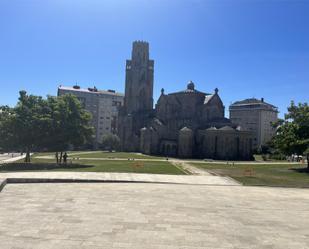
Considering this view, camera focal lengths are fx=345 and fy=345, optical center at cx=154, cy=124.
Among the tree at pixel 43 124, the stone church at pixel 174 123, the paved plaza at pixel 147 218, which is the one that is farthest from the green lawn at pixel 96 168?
the stone church at pixel 174 123

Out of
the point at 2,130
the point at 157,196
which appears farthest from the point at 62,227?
the point at 2,130

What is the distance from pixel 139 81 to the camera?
340 feet

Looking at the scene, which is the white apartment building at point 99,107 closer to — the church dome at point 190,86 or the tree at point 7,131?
the church dome at point 190,86

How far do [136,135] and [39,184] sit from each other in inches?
2872

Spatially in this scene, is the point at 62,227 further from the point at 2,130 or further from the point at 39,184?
the point at 2,130

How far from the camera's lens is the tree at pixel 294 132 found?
39.1 m

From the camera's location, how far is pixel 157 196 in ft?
57.2

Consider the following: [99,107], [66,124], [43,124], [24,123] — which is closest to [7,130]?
[24,123]

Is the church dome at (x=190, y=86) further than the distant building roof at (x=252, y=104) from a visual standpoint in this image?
No

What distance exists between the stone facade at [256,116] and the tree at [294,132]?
93.9 m

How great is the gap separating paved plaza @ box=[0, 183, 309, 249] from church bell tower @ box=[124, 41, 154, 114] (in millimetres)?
83912

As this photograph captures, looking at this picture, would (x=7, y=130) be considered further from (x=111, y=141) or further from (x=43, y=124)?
(x=111, y=141)

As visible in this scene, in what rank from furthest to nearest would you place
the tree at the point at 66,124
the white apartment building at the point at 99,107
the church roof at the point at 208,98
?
the white apartment building at the point at 99,107 < the church roof at the point at 208,98 < the tree at the point at 66,124

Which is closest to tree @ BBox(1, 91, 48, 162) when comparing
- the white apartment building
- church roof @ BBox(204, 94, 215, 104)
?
church roof @ BBox(204, 94, 215, 104)
